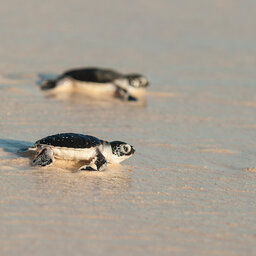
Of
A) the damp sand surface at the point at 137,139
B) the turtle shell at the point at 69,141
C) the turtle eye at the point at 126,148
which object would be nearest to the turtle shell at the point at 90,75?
the damp sand surface at the point at 137,139

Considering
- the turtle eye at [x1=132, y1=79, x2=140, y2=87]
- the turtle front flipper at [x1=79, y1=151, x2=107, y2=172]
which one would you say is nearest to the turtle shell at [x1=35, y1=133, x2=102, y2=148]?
the turtle front flipper at [x1=79, y1=151, x2=107, y2=172]

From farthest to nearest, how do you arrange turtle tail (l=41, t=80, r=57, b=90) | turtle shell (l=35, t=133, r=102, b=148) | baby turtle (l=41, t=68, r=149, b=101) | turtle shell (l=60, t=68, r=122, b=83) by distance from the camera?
turtle shell (l=60, t=68, r=122, b=83) → baby turtle (l=41, t=68, r=149, b=101) → turtle tail (l=41, t=80, r=57, b=90) → turtle shell (l=35, t=133, r=102, b=148)

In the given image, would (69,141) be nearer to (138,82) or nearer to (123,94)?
(123,94)

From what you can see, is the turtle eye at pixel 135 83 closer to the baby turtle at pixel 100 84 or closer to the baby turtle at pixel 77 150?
the baby turtle at pixel 100 84

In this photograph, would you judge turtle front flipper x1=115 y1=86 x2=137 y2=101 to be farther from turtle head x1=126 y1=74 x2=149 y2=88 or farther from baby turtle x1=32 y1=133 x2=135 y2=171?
baby turtle x1=32 y1=133 x2=135 y2=171

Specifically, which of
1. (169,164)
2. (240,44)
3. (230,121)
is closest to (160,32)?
(240,44)

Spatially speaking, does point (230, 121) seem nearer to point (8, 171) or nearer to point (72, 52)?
point (8, 171)
